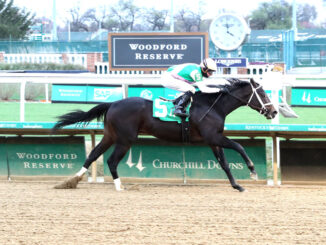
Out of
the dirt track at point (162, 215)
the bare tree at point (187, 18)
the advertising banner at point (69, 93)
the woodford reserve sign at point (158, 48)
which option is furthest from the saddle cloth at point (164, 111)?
the bare tree at point (187, 18)

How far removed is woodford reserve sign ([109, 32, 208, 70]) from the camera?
1211 cm

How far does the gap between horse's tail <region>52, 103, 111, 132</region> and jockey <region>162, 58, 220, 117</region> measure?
39.6 inches

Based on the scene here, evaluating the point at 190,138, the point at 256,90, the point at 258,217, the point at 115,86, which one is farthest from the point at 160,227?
the point at 115,86

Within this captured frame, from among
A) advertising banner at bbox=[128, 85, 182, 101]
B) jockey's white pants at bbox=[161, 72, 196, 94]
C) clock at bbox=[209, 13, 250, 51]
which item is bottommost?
advertising banner at bbox=[128, 85, 182, 101]

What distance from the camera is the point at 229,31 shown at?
48.9ft

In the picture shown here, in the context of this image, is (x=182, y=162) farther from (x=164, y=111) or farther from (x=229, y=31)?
(x=229, y=31)

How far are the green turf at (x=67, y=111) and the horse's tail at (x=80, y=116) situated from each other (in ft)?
21.6

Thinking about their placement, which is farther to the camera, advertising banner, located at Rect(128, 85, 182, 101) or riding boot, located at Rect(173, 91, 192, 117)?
advertising banner, located at Rect(128, 85, 182, 101)

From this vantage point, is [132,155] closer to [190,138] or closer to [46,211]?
[190,138]

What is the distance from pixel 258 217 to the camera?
276 inches

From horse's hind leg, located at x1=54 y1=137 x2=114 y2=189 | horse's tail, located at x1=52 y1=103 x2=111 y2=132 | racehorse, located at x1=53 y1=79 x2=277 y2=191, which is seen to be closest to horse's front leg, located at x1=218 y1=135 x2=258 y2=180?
racehorse, located at x1=53 y1=79 x2=277 y2=191

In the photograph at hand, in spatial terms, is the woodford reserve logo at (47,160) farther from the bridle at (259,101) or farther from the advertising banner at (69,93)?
the advertising banner at (69,93)

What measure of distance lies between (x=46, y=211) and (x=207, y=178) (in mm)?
3418

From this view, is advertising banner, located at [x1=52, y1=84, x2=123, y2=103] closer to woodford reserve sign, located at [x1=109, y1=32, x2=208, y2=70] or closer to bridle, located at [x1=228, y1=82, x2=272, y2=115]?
woodford reserve sign, located at [x1=109, y1=32, x2=208, y2=70]
